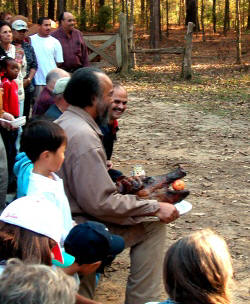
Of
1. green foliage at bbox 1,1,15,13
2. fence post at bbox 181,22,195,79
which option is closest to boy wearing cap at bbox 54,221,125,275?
fence post at bbox 181,22,195,79

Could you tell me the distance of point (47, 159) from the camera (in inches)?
137

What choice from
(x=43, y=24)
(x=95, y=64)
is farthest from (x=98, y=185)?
(x=95, y=64)

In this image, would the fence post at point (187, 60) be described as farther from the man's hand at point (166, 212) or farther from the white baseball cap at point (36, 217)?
the white baseball cap at point (36, 217)

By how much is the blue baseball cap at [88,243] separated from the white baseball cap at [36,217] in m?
0.09

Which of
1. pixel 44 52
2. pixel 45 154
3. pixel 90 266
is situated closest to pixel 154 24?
pixel 44 52

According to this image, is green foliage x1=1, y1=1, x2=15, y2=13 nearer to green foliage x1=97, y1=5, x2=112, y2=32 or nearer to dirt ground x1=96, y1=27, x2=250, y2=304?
green foliage x1=97, y1=5, x2=112, y2=32

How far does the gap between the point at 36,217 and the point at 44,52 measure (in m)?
6.82

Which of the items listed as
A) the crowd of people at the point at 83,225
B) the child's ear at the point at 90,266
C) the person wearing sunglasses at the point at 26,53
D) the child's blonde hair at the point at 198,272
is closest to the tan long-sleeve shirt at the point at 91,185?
the crowd of people at the point at 83,225

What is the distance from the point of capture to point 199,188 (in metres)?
7.41

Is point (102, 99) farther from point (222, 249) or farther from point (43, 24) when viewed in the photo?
point (43, 24)

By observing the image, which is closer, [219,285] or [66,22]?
[219,285]

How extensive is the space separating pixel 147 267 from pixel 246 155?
5.20 metres

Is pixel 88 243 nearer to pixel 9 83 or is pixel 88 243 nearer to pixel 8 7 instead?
pixel 9 83

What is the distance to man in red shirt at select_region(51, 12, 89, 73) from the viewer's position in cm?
1018
